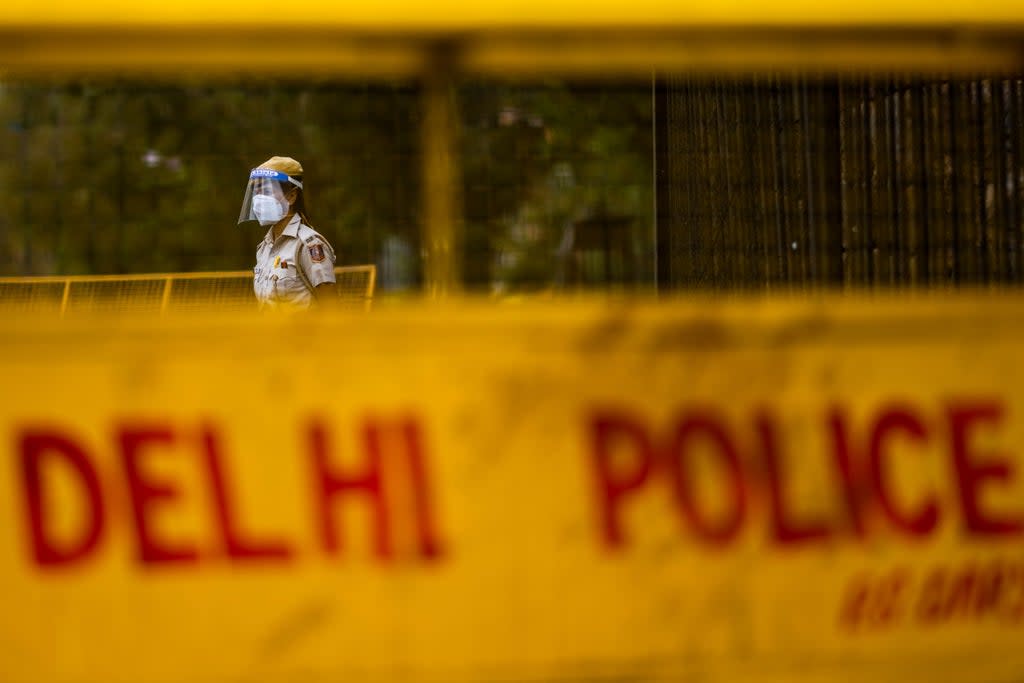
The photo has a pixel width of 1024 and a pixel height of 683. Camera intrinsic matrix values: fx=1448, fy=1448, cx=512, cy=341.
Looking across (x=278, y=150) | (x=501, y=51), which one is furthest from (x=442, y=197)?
(x=278, y=150)

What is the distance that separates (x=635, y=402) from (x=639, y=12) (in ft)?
3.08

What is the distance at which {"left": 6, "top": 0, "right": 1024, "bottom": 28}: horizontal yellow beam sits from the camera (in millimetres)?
3289

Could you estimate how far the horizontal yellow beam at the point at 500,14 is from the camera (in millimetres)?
3289

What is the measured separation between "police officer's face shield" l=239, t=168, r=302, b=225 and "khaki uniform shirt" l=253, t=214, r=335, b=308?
137mm

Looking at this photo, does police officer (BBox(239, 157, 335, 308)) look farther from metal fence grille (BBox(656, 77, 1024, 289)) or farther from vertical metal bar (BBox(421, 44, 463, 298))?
vertical metal bar (BBox(421, 44, 463, 298))

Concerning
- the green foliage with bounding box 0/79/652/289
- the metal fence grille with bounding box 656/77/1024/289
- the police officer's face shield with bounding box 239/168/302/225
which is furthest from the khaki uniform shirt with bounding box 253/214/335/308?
the green foliage with bounding box 0/79/652/289

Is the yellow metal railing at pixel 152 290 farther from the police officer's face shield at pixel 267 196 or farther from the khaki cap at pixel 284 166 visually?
the khaki cap at pixel 284 166

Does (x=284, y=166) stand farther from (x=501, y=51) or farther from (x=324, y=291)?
(x=501, y=51)

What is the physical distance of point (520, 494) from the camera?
11.4 ft

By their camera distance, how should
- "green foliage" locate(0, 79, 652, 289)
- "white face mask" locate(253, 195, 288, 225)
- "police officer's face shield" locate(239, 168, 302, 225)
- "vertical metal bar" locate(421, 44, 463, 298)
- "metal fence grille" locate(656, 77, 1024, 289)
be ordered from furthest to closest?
"white face mask" locate(253, 195, 288, 225)
"police officer's face shield" locate(239, 168, 302, 225)
"metal fence grille" locate(656, 77, 1024, 289)
"green foliage" locate(0, 79, 652, 289)
"vertical metal bar" locate(421, 44, 463, 298)

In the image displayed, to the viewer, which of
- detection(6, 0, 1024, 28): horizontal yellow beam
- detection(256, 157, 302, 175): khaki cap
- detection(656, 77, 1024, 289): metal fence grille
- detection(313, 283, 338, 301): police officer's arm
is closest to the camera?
detection(6, 0, 1024, 28): horizontal yellow beam

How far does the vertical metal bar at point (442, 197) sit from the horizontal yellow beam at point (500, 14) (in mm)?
208

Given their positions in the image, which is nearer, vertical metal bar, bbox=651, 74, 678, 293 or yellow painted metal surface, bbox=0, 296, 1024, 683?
yellow painted metal surface, bbox=0, 296, 1024, 683

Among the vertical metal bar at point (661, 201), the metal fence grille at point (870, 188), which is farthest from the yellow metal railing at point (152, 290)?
the metal fence grille at point (870, 188)
